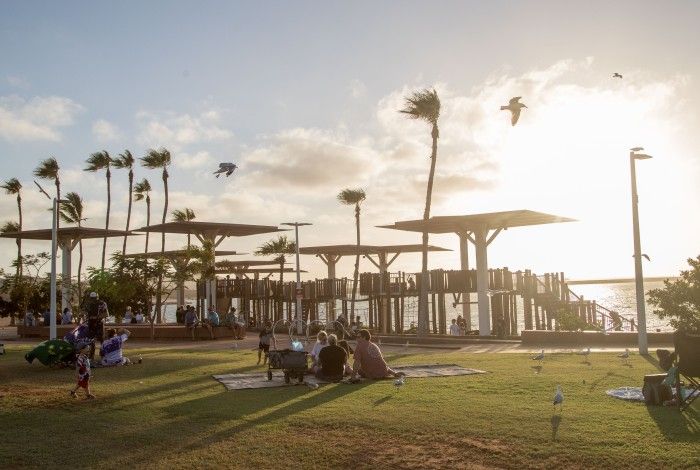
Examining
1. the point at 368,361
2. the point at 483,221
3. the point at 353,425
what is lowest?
the point at 353,425

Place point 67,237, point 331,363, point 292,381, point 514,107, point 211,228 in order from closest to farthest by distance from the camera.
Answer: point 331,363 < point 292,381 < point 514,107 < point 211,228 < point 67,237

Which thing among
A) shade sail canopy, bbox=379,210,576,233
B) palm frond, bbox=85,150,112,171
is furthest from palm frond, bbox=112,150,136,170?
shade sail canopy, bbox=379,210,576,233

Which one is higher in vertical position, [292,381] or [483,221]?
[483,221]

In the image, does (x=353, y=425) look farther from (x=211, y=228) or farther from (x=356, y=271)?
(x=356, y=271)

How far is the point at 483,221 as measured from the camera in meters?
31.7

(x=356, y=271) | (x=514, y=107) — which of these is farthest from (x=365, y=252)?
(x=514, y=107)

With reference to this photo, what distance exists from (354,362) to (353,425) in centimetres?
446

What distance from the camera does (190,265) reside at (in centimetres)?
3275

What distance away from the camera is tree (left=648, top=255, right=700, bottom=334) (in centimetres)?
1780

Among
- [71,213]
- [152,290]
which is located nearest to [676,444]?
[152,290]

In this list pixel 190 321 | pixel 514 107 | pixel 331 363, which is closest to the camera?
pixel 331 363

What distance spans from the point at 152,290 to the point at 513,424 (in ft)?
81.5

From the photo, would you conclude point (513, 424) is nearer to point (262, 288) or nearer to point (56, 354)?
point (56, 354)

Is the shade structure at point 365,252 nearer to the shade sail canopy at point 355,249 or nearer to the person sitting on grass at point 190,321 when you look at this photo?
the shade sail canopy at point 355,249
